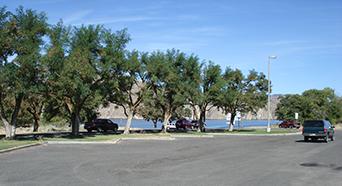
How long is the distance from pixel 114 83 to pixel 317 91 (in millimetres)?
76212

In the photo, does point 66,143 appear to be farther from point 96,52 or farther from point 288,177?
point 288,177

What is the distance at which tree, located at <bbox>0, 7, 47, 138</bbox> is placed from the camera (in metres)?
27.4

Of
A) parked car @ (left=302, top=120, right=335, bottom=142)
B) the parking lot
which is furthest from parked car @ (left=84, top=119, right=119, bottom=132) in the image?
the parking lot

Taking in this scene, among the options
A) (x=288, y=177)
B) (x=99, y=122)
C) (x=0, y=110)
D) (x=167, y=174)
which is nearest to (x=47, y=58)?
(x=0, y=110)

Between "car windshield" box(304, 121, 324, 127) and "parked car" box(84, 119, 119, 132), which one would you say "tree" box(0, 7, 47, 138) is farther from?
"car windshield" box(304, 121, 324, 127)

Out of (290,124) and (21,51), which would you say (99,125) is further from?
(290,124)

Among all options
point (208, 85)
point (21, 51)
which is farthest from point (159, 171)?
point (208, 85)

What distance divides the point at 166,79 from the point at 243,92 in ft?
51.0

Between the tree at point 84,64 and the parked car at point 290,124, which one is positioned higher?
the tree at point 84,64

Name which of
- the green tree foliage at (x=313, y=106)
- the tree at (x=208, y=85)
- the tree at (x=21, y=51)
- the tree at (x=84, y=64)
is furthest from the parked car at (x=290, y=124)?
the tree at (x=21, y=51)

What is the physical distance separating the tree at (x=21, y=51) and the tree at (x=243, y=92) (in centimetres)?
2679

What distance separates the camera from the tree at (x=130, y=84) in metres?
38.4

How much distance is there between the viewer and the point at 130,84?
40812mm

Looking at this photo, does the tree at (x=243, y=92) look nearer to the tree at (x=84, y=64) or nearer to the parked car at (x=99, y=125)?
the parked car at (x=99, y=125)
